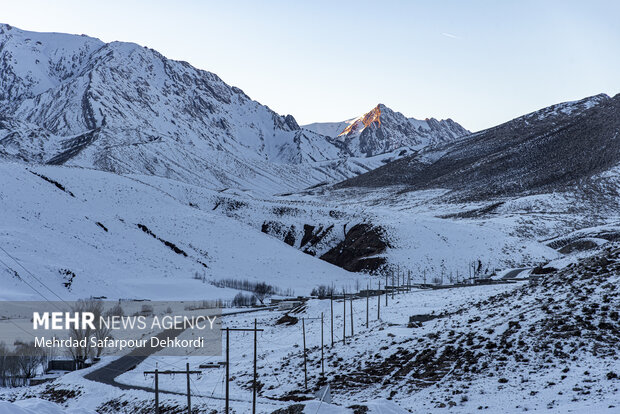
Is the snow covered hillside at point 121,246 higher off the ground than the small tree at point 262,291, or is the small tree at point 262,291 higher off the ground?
the snow covered hillside at point 121,246

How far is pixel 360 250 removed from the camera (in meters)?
125

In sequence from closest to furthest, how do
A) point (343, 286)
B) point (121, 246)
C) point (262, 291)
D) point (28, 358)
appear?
point (28, 358), point (262, 291), point (343, 286), point (121, 246)

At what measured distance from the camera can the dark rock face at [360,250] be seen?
117 m

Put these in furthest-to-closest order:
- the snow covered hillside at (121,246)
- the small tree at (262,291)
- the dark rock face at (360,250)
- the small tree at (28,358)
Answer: the dark rock face at (360,250), the small tree at (262,291), the snow covered hillside at (121,246), the small tree at (28,358)

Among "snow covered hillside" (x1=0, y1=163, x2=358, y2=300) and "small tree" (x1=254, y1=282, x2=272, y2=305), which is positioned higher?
"snow covered hillside" (x1=0, y1=163, x2=358, y2=300)

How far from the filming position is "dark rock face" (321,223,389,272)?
117000 millimetres

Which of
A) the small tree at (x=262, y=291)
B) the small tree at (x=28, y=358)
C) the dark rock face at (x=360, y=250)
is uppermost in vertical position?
the dark rock face at (x=360, y=250)

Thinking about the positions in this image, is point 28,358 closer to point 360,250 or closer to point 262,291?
point 262,291

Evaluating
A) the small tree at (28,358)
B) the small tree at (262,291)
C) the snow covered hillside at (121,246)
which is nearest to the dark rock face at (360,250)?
the snow covered hillside at (121,246)

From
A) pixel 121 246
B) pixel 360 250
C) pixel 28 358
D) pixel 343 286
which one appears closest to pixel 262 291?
pixel 343 286

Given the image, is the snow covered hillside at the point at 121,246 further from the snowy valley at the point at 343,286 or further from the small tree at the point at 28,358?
the small tree at the point at 28,358

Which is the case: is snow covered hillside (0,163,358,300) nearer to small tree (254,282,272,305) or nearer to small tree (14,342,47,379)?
small tree (254,282,272,305)

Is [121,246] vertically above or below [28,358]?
above

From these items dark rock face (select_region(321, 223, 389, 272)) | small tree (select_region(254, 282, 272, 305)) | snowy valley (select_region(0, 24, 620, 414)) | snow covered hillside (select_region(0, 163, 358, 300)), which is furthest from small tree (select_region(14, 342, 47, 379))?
dark rock face (select_region(321, 223, 389, 272))
